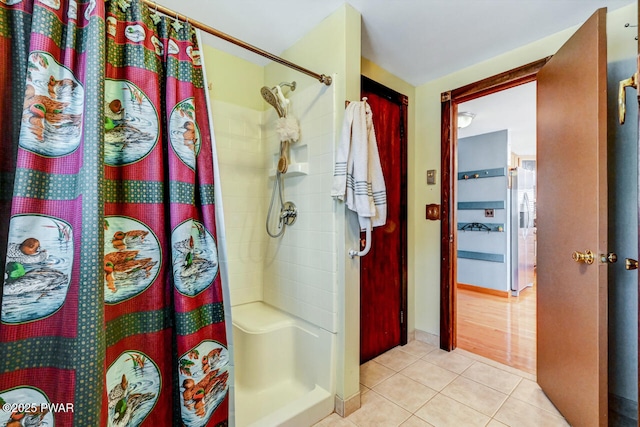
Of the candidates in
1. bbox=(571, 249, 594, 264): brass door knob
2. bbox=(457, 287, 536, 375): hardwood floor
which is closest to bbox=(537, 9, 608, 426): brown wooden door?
bbox=(571, 249, 594, 264): brass door knob

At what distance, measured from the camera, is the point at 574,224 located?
1.42 meters

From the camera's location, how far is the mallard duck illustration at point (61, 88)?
81 centimetres

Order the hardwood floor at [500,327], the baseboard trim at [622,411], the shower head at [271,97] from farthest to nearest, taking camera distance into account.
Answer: the hardwood floor at [500,327], the shower head at [271,97], the baseboard trim at [622,411]

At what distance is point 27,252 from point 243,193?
1.44 m

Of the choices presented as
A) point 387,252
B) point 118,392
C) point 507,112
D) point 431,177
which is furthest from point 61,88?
point 507,112

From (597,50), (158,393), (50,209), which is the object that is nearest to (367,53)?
(597,50)

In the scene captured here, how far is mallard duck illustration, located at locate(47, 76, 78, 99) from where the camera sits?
0.81 metres

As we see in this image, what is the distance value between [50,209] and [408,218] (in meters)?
2.32

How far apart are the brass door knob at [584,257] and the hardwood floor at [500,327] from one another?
1144mm

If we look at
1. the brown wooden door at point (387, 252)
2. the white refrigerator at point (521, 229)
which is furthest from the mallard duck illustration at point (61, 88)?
the white refrigerator at point (521, 229)

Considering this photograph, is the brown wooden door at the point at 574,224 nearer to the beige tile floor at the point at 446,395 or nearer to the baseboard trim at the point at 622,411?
the beige tile floor at the point at 446,395

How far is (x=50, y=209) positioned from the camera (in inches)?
31.1

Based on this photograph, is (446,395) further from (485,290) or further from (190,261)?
(485,290)

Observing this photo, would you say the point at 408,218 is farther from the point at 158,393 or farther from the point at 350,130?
the point at 158,393
